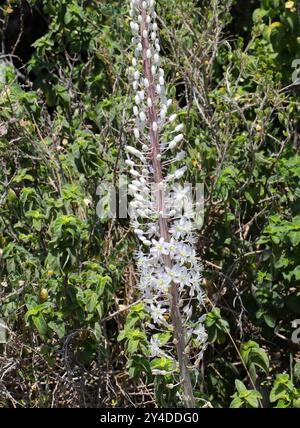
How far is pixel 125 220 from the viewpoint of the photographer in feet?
15.7

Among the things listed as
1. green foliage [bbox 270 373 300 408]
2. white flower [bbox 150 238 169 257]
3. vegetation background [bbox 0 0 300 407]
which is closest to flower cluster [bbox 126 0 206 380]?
white flower [bbox 150 238 169 257]

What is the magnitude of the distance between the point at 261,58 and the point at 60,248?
1.81 metres

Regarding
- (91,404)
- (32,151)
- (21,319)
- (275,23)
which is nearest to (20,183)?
(32,151)

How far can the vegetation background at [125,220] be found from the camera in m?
4.20

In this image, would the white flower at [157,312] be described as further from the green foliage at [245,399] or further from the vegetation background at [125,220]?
the green foliage at [245,399]

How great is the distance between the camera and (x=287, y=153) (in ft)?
15.8

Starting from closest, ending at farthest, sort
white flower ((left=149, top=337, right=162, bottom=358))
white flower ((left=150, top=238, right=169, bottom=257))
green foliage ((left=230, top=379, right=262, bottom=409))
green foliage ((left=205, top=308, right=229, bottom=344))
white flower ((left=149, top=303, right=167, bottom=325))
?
1. white flower ((left=150, top=238, right=169, bottom=257))
2. white flower ((left=149, top=303, right=167, bottom=325))
3. white flower ((left=149, top=337, right=162, bottom=358))
4. green foliage ((left=230, top=379, right=262, bottom=409))
5. green foliage ((left=205, top=308, right=229, bottom=344))

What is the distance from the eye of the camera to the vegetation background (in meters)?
4.20

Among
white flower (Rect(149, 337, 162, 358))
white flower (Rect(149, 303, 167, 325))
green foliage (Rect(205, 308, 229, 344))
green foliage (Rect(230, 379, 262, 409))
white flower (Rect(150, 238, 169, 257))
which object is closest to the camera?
white flower (Rect(150, 238, 169, 257))

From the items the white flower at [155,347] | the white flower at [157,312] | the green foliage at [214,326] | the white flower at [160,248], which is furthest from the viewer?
the green foliage at [214,326]

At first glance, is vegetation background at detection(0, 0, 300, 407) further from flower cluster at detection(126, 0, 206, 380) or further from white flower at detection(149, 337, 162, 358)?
flower cluster at detection(126, 0, 206, 380)

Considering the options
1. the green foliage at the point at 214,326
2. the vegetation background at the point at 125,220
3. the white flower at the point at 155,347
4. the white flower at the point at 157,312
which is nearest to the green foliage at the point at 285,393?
the vegetation background at the point at 125,220

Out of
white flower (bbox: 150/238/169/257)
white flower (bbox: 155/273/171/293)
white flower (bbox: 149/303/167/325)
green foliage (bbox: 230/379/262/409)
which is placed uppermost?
white flower (bbox: 150/238/169/257)

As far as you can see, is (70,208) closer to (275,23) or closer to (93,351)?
(93,351)
